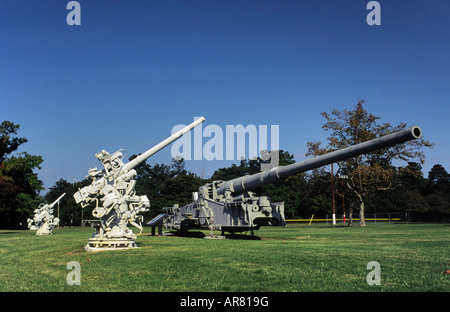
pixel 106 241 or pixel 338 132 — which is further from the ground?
pixel 338 132

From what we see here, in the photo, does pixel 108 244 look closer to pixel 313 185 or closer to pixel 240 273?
pixel 240 273

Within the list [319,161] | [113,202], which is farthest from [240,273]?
[319,161]

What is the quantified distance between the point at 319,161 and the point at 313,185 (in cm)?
2696

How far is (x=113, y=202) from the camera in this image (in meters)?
13.8

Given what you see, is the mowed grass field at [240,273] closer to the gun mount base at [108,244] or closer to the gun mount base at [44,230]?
the gun mount base at [108,244]

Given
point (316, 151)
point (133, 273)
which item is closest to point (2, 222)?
point (316, 151)

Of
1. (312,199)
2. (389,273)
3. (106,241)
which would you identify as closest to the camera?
(389,273)

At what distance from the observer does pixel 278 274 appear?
7203 millimetres

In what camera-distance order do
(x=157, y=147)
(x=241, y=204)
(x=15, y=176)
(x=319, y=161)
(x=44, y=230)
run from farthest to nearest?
(x=15, y=176) < (x=44, y=230) < (x=241, y=204) < (x=157, y=147) < (x=319, y=161)

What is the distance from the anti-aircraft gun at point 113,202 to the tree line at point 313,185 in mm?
7138

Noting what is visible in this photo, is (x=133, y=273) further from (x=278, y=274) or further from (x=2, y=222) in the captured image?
(x=2, y=222)
